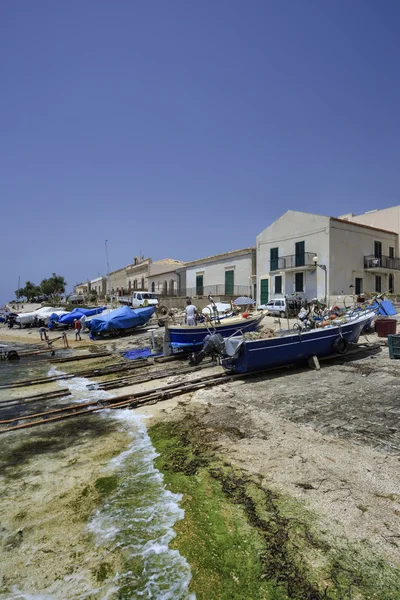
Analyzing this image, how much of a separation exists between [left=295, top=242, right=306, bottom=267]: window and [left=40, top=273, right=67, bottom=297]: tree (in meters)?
54.0

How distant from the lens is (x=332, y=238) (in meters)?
24.7

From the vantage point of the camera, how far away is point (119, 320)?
67.6 feet

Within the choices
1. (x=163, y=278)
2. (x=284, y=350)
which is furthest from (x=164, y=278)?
(x=284, y=350)

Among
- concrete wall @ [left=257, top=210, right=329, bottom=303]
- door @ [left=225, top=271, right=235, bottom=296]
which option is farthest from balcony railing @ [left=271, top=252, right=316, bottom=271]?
door @ [left=225, top=271, right=235, bottom=296]

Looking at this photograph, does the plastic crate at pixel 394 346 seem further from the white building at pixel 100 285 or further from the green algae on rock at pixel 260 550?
the white building at pixel 100 285

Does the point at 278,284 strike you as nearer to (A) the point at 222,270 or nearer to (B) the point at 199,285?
(A) the point at 222,270

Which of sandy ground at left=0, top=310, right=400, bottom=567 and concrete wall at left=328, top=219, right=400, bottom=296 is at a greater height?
concrete wall at left=328, top=219, right=400, bottom=296

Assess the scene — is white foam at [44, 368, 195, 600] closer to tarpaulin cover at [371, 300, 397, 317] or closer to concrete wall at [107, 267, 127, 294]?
tarpaulin cover at [371, 300, 397, 317]

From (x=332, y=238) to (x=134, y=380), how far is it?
2040 centimetres

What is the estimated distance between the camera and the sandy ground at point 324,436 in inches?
129

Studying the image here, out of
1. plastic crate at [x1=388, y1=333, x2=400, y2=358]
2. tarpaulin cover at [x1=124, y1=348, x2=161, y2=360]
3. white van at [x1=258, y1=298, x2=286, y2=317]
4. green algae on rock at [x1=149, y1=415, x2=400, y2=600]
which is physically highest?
white van at [x1=258, y1=298, x2=286, y2=317]

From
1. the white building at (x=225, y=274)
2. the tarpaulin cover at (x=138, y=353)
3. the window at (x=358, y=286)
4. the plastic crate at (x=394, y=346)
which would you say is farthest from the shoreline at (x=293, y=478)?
the white building at (x=225, y=274)

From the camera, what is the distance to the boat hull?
29.3ft

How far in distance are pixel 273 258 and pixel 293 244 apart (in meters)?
2.34
